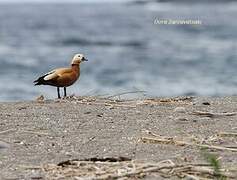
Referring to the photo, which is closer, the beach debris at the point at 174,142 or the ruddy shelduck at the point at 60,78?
the beach debris at the point at 174,142

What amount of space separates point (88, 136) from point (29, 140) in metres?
0.36

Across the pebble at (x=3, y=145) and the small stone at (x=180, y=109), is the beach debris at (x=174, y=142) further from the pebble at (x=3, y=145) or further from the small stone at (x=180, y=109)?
the small stone at (x=180, y=109)

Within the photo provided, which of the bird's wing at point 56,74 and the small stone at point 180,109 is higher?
the bird's wing at point 56,74

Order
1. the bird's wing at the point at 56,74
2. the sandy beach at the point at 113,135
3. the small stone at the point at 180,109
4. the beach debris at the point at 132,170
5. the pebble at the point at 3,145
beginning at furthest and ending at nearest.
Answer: the bird's wing at the point at 56,74 → the small stone at the point at 180,109 → the pebble at the point at 3,145 → the sandy beach at the point at 113,135 → the beach debris at the point at 132,170

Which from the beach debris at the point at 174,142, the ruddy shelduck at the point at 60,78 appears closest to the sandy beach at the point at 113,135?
the beach debris at the point at 174,142

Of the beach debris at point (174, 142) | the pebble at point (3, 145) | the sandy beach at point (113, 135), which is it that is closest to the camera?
the sandy beach at point (113, 135)

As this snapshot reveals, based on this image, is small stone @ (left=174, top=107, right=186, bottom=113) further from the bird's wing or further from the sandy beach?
the bird's wing

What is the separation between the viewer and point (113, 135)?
4.77 meters

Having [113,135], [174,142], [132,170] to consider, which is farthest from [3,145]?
[132,170]

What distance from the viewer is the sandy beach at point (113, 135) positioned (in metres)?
3.89

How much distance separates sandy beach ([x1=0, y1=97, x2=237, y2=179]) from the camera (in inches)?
153

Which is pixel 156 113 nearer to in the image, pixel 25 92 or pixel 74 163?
Answer: pixel 74 163

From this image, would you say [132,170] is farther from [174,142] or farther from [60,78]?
[60,78]

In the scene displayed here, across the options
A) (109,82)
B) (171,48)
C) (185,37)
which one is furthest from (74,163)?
(185,37)
